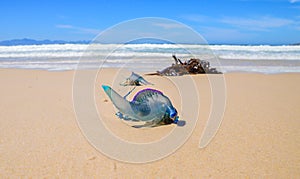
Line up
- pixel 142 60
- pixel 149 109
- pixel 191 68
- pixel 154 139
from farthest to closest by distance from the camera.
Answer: pixel 142 60
pixel 191 68
pixel 149 109
pixel 154 139

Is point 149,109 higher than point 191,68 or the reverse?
the reverse

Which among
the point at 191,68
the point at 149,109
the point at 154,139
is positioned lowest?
the point at 154,139

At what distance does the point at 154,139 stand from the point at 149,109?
26cm

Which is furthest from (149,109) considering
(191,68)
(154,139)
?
(191,68)

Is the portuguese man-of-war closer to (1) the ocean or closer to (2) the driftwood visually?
(1) the ocean

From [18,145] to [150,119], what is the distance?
1.05 m

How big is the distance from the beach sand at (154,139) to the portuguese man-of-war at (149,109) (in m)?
0.10

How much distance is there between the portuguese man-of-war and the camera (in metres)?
2.42

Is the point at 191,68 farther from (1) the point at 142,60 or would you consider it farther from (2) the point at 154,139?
(2) the point at 154,139

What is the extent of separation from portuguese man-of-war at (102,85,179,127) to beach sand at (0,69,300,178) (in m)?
0.10

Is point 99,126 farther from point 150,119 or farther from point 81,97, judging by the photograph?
point 81,97

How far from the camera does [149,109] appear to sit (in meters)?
2.49

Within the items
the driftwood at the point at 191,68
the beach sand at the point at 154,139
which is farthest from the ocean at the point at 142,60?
the beach sand at the point at 154,139

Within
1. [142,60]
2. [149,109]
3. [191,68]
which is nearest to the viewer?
[149,109]
